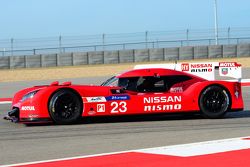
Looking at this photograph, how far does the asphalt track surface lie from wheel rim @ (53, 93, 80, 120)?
8.3 inches

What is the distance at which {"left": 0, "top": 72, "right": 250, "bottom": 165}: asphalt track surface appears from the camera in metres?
8.05

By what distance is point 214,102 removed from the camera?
37.8 feet

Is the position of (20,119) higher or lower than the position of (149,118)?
higher

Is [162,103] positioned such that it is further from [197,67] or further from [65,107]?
[65,107]

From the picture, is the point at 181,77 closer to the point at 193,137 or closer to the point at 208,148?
the point at 193,137

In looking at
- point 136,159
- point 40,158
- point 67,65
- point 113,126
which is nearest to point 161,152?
point 136,159

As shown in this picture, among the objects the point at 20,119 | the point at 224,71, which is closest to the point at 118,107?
the point at 20,119

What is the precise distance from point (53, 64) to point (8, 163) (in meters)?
32.3

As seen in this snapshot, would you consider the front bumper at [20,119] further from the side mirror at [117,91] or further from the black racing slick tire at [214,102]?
the black racing slick tire at [214,102]

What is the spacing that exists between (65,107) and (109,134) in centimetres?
151

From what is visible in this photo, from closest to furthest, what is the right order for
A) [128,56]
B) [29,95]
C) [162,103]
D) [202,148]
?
[202,148] → [29,95] → [162,103] → [128,56]

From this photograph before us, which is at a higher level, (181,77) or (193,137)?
(181,77)

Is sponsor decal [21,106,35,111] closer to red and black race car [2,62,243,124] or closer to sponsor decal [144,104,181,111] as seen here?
red and black race car [2,62,243,124]

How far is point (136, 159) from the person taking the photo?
23.4 ft
